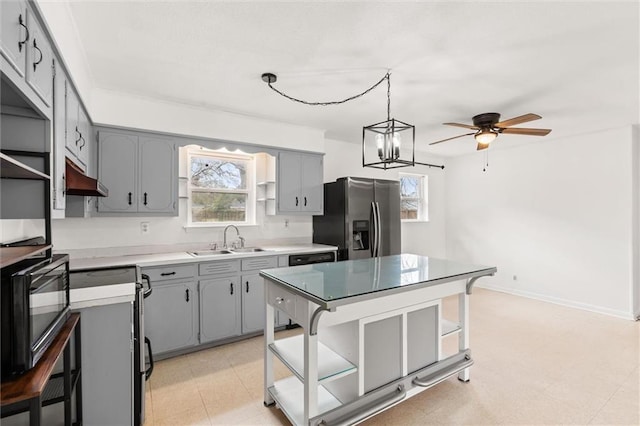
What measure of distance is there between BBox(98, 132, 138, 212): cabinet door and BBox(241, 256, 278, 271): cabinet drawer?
4.13ft

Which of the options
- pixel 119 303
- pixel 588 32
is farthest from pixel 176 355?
pixel 588 32

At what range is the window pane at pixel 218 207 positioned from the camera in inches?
151

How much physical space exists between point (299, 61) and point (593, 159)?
4.57 meters

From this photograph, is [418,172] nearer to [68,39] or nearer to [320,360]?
[320,360]

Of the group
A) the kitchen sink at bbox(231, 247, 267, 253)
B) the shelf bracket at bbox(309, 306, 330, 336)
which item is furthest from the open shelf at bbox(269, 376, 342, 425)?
the kitchen sink at bbox(231, 247, 267, 253)

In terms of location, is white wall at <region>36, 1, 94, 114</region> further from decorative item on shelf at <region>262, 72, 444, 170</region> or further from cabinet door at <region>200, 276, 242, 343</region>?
cabinet door at <region>200, 276, 242, 343</region>

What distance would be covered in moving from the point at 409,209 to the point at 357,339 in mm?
4482

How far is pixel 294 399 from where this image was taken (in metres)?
2.14

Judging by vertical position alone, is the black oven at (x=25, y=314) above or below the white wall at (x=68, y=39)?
below

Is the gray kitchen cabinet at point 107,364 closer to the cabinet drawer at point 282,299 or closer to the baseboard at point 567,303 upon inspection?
the cabinet drawer at point 282,299

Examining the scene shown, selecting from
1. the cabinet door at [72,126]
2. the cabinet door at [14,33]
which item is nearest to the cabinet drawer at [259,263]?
the cabinet door at [72,126]

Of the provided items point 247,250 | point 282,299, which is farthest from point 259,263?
point 282,299

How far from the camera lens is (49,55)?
61.7 inches

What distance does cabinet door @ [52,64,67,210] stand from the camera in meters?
1.67
